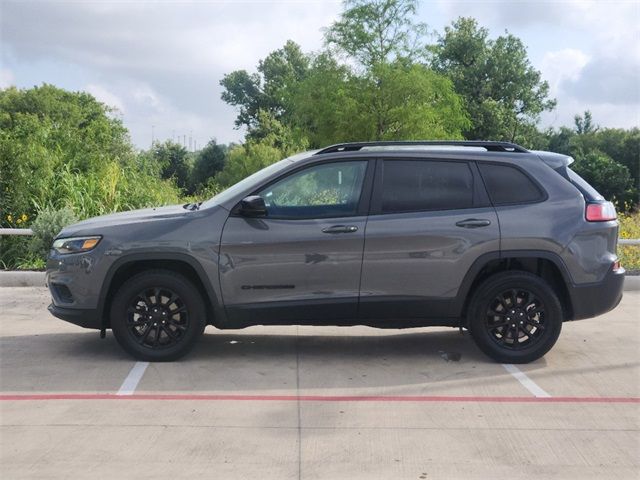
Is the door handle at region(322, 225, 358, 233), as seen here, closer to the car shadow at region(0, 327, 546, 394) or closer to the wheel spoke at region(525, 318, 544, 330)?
the car shadow at region(0, 327, 546, 394)

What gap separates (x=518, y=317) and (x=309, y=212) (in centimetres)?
194

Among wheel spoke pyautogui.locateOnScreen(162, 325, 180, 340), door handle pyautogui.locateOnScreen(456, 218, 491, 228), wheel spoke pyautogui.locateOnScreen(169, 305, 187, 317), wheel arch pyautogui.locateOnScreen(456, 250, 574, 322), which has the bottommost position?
wheel spoke pyautogui.locateOnScreen(162, 325, 180, 340)

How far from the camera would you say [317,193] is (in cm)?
697

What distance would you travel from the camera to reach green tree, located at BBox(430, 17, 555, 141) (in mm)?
59594

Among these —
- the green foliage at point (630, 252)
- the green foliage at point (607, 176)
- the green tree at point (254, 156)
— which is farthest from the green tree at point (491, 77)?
the green foliage at point (630, 252)

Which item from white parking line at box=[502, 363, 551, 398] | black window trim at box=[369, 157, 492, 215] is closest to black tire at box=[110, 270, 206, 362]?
black window trim at box=[369, 157, 492, 215]

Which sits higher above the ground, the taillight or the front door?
the taillight

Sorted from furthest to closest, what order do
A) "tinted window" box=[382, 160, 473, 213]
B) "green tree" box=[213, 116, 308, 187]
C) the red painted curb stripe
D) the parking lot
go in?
1. "green tree" box=[213, 116, 308, 187]
2. "tinted window" box=[382, 160, 473, 213]
3. the red painted curb stripe
4. the parking lot

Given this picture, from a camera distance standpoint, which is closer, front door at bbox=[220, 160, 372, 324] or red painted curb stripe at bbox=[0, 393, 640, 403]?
red painted curb stripe at bbox=[0, 393, 640, 403]

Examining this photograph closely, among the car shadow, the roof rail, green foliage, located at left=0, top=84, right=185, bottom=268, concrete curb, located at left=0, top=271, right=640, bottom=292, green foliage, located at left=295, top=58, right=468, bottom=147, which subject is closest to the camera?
the car shadow

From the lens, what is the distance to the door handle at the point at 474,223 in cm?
684

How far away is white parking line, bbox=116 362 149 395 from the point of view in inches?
240

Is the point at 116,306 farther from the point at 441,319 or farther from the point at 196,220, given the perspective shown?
the point at 441,319

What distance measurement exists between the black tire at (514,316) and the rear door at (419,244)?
0.23m
